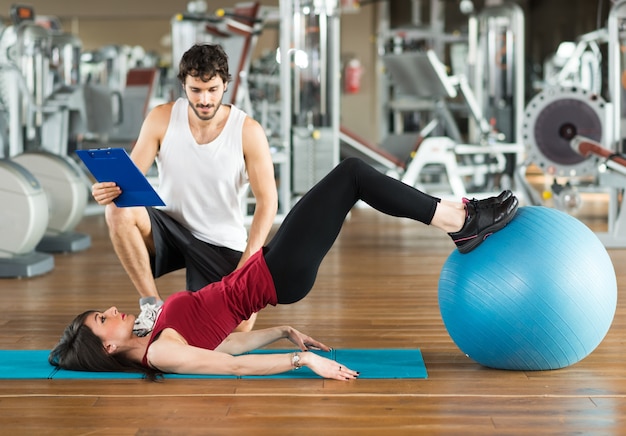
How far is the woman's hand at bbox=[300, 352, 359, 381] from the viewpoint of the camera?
237cm

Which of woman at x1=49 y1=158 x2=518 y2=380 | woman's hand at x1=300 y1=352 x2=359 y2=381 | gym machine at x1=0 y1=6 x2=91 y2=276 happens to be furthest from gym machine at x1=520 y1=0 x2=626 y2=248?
woman's hand at x1=300 y1=352 x2=359 y2=381

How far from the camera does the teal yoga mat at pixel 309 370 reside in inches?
100

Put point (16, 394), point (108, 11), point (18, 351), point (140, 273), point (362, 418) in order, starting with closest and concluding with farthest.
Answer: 1. point (362, 418)
2. point (16, 394)
3. point (18, 351)
4. point (140, 273)
5. point (108, 11)

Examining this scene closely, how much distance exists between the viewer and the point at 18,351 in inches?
113

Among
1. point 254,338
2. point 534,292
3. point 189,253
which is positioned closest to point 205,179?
point 189,253

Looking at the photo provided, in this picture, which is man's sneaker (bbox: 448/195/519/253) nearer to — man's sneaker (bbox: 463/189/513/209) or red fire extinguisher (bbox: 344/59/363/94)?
man's sneaker (bbox: 463/189/513/209)

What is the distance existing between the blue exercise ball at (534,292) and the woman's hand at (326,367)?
326 mm

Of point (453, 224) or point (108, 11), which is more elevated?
point (108, 11)

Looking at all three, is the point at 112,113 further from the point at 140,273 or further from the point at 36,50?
the point at 140,273

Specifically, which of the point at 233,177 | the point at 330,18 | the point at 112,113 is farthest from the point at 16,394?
the point at 112,113

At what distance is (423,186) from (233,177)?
547cm

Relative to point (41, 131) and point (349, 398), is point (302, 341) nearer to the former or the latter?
point (349, 398)

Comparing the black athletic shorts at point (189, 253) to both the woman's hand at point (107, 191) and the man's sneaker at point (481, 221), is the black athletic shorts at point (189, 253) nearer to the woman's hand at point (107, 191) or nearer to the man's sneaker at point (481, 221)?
the woman's hand at point (107, 191)

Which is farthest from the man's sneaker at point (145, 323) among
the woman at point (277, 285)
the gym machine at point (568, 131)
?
the gym machine at point (568, 131)
